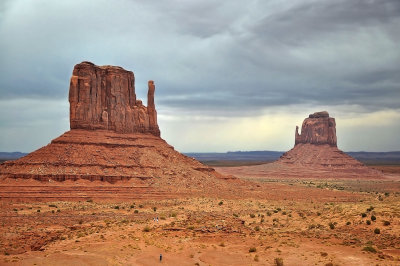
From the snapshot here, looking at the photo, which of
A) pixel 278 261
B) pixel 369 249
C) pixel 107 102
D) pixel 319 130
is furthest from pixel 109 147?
pixel 319 130

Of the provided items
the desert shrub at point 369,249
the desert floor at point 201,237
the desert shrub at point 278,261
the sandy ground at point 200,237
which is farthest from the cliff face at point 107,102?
the desert shrub at point 369,249

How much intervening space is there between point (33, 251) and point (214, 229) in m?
14.0

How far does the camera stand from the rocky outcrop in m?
166

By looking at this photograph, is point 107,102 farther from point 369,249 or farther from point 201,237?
point 369,249

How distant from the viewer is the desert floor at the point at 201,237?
→ 26188 millimetres

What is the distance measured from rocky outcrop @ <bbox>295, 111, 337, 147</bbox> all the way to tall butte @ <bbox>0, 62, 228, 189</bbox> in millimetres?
96889

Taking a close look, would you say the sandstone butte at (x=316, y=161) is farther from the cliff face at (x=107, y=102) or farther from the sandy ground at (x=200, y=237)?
the sandy ground at (x=200, y=237)

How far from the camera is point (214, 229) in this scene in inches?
1374

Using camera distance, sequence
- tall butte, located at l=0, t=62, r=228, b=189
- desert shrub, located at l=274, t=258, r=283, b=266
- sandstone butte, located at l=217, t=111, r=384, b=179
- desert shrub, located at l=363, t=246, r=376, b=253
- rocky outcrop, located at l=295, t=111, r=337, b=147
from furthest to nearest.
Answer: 1. rocky outcrop, located at l=295, t=111, r=337, b=147
2. sandstone butte, located at l=217, t=111, r=384, b=179
3. tall butte, located at l=0, t=62, r=228, b=189
4. desert shrub, located at l=363, t=246, r=376, b=253
5. desert shrub, located at l=274, t=258, r=283, b=266

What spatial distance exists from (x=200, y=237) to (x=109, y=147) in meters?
41.3

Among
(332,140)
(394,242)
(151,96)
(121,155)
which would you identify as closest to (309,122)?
(332,140)

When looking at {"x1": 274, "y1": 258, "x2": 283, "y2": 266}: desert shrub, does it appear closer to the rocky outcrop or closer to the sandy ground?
the sandy ground

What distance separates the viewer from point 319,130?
A: 168m

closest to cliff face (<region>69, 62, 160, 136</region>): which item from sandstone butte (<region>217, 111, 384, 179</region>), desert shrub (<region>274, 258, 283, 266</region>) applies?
desert shrub (<region>274, 258, 283, 266</region>)
